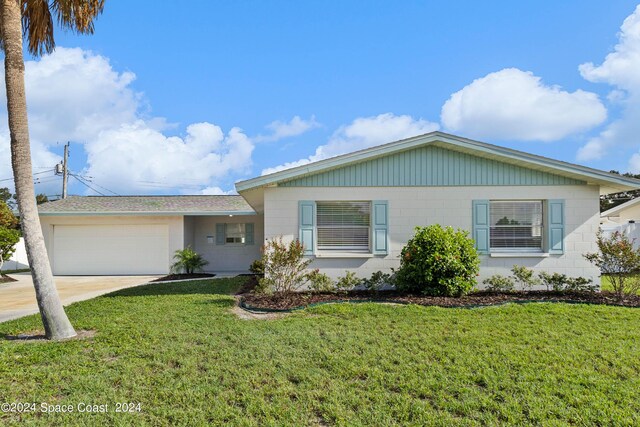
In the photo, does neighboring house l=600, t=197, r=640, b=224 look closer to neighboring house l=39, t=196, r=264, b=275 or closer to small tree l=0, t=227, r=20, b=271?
neighboring house l=39, t=196, r=264, b=275

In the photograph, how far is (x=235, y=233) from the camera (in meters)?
16.8

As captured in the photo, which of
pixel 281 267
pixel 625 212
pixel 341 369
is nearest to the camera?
pixel 341 369

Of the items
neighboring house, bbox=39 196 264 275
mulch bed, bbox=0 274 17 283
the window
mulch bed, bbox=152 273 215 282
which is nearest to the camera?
→ mulch bed, bbox=152 273 215 282

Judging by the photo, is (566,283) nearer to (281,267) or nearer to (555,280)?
(555,280)

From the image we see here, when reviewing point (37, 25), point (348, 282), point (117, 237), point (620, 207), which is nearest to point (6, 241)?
point (117, 237)

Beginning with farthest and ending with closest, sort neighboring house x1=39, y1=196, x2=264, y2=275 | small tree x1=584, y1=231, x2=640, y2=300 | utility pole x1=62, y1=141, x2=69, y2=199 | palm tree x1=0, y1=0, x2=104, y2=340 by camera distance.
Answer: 1. utility pole x1=62, y1=141, x2=69, y2=199
2. neighboring house x1=39, y1=196, x2=264, y2=275
3. small tree x1=584, y1=231, x2=640, y2=300
4. palm tree x1=0, y1=0, x2=104, y2=340

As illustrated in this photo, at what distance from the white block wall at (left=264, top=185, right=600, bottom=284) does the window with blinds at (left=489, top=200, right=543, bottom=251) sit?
33 centimetres

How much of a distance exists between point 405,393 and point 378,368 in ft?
1.99

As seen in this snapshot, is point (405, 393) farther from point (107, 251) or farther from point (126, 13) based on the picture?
point (107, 251)

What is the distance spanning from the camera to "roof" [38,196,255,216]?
15031 mm

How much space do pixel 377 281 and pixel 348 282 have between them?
0.74 meters

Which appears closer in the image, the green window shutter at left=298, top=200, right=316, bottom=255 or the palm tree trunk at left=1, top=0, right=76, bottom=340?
the palm tree trunk at left=1, top=0, right=76, bottom=340

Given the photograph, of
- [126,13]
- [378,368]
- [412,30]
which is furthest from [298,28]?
[378,368]

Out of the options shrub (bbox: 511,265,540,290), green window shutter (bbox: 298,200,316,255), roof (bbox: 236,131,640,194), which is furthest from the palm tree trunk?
shrub (bbox: 511,265,540,290)
